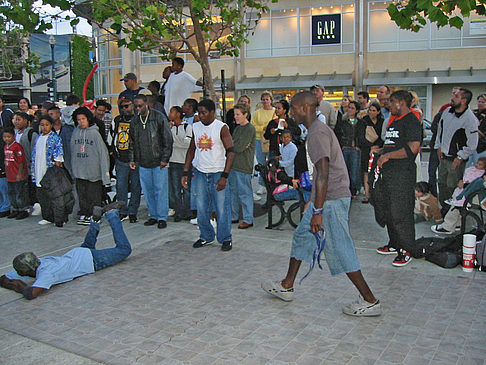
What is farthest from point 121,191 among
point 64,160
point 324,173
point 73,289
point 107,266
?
point 324,173

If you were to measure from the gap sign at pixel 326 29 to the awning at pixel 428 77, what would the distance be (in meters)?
3.24

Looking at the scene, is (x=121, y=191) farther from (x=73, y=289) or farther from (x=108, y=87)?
(x=108, y=87)

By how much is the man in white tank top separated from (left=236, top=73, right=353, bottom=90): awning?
2055cm

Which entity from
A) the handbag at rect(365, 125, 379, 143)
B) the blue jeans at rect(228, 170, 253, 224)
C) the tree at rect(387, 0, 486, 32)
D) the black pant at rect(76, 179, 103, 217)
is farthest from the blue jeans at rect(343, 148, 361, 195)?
the black pant at rect(76, 179, 103, 217)

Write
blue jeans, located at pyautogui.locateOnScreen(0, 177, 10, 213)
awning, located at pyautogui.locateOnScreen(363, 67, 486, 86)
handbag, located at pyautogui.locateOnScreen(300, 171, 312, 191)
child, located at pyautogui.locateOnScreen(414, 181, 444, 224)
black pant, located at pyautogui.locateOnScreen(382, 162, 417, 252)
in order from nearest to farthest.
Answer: black pant, located at pyautogui.locateOnScreen(382, 162, 417, 252)
handbag, located at pyautogui.locateOnScreen(300, 171, 312, 191)
child, located at pyautogui.locateOnScreen(414, 181, 444, 224)
blue jeans, located at pyautogui.locateOnScreen(0, 177, 10, 213)
awning, located at pyautogui.locateOnScreen(363, 67, 486, 86)

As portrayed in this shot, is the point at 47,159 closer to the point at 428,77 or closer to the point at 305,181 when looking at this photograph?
the point at 305,181

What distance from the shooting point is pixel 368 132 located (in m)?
8.67

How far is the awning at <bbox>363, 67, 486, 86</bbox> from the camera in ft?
80.1

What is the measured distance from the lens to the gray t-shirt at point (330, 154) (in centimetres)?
430

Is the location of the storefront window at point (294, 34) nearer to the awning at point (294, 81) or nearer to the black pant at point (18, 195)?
the awning at point (294, 81)

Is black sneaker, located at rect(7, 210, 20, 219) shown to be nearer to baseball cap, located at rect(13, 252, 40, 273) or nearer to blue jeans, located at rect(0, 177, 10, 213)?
blue jeans, located at rect(0, 177, 10, 213)

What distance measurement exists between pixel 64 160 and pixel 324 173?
598 cm

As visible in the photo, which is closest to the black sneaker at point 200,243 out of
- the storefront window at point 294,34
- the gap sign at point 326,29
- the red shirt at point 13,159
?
the red shirt at point 13,159

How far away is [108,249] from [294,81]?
22.6 metres
